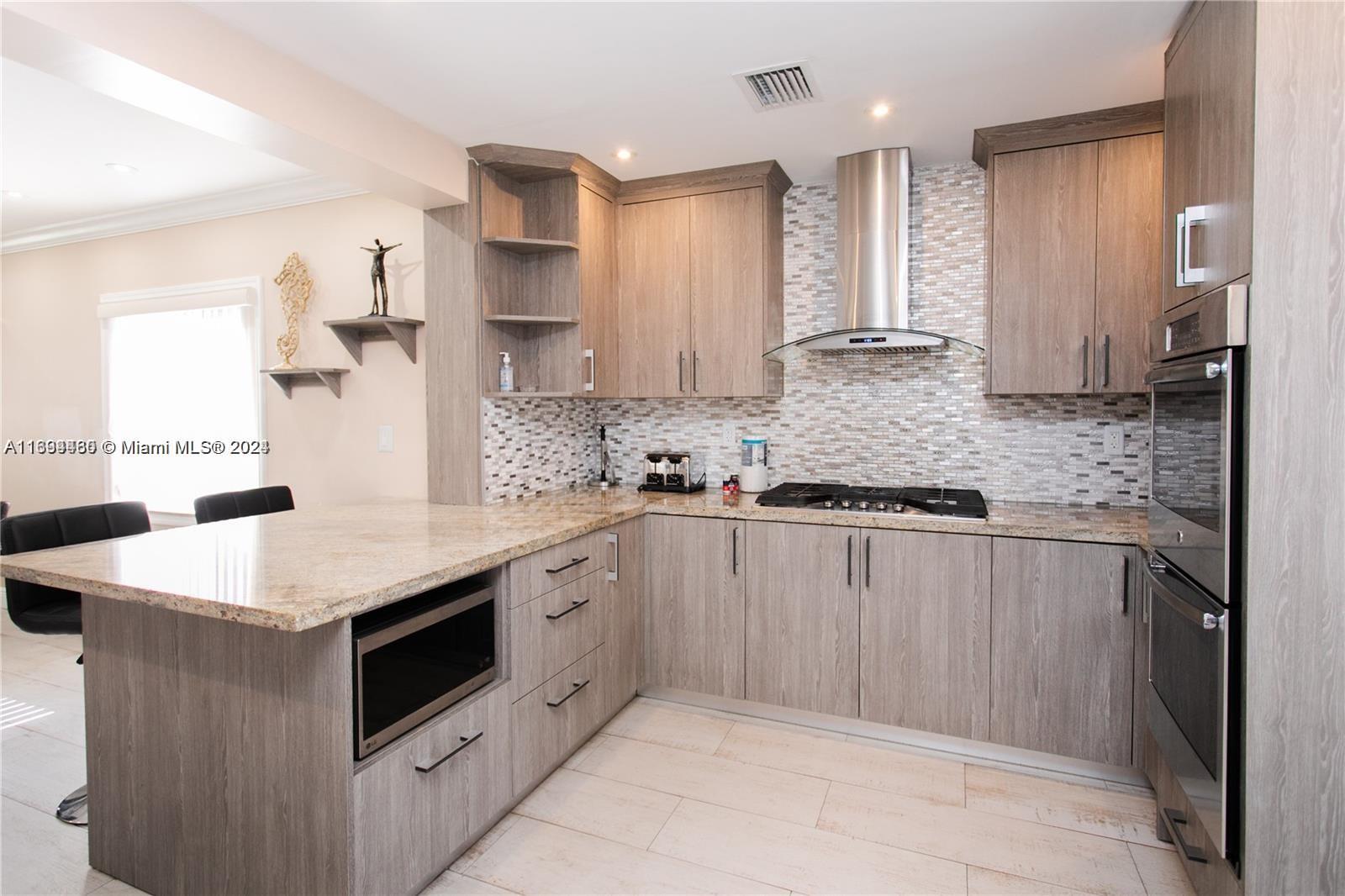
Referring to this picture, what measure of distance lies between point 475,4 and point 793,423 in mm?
2179

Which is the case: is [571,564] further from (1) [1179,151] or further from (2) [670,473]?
(1) [1179,151]

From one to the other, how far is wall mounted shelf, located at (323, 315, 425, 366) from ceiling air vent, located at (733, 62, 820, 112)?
176 centimetres

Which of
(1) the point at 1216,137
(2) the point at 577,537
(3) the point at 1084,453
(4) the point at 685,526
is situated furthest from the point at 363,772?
(3) the point at 1084,453

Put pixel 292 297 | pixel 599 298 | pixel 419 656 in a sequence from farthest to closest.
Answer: pixel 292 297
pixel 599 298
pixel 419 656

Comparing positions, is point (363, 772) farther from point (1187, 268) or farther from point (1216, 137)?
point (1216, 137)

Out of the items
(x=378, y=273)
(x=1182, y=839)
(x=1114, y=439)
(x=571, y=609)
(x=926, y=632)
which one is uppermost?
(x=378, y=273)

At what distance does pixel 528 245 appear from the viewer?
9.88ft

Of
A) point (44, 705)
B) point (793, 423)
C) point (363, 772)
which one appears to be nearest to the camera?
point (363, 772)

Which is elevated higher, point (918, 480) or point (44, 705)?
point (918, 480)

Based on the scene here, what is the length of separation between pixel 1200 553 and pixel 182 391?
4.85 metres

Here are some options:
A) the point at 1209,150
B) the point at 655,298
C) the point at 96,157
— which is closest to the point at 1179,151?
the point at 1209,150

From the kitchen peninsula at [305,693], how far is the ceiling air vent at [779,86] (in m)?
Answer: 1.57

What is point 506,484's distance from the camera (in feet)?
10.3

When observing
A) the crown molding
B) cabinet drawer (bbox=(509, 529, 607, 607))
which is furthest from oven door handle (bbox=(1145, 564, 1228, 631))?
the crown molding
